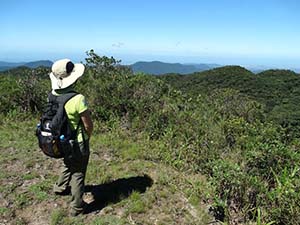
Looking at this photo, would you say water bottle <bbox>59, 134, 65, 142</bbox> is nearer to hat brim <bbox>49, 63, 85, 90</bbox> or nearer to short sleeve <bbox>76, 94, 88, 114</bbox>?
short sleeve <bbox>76, 94, 88, 114</bbox>

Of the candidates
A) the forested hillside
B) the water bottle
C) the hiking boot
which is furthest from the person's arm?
the forested hillside

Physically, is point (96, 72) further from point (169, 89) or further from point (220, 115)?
point (220, 115)

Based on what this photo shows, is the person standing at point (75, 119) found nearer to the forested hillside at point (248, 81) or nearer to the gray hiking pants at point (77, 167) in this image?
the gray hiking pants at point (77, 167)

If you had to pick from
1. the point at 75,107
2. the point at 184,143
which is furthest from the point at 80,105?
the point at 184,143

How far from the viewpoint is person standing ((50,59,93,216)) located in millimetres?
3590

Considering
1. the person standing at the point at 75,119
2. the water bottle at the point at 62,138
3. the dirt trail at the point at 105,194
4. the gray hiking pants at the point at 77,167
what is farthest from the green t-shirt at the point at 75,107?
the dirt trail at the point at 105,194

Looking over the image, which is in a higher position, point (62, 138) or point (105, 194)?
point (62, 138)

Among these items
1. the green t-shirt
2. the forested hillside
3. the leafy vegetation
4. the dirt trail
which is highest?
the green t-shirt

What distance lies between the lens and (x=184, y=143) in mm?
6098

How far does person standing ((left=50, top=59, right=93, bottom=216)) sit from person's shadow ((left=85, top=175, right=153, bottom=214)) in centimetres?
30

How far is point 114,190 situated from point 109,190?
0.22 ft

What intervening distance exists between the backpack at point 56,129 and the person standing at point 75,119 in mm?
49

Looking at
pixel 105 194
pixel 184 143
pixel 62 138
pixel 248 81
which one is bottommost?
pixel 248 81

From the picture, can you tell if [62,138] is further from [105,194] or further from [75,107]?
[105,194]
